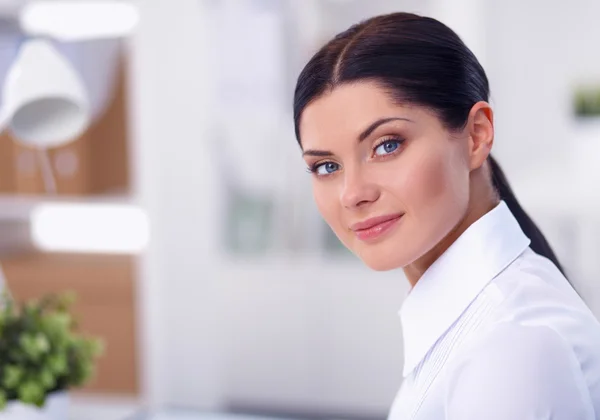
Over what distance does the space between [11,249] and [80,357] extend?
2.51 metres

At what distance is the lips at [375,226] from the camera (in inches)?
35.3

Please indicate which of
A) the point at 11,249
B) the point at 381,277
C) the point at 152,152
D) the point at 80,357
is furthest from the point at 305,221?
the point at 80,357

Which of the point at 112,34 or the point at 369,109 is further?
the point at 112,34

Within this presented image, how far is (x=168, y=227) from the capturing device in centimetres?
334

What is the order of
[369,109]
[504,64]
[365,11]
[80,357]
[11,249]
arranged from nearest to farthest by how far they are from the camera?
[369,109] → [80,357] → [365,11] → [504,64] → [11,249]

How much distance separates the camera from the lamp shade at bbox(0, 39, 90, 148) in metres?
1.49

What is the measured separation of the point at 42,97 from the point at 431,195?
91cm

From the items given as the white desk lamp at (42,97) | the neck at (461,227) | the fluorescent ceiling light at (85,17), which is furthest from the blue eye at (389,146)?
the fluorescent ceiling light at (85,17)

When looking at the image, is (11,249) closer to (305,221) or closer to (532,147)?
(305,221)

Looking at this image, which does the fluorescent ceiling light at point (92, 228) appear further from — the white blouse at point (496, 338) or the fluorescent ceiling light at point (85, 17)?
the white blouse at point (496, 338)

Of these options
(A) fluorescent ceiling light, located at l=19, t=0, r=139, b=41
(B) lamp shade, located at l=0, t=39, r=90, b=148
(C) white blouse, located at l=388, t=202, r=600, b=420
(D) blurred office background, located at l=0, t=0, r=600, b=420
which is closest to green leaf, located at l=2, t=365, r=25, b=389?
(B) lamp shade, located at l=0, t=39, r=90, b=148

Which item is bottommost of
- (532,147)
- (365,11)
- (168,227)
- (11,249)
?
(11,249)

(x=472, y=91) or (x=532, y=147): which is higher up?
(x=472, y=91)

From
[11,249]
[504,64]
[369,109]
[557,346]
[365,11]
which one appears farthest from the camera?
[11,249]
